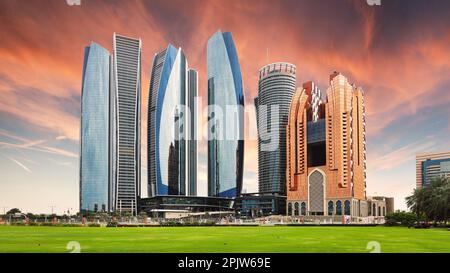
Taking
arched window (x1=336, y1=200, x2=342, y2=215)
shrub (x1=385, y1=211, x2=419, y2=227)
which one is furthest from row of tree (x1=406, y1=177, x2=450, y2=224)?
arched window (x1=336, y1=200, x2=342, y2=215)

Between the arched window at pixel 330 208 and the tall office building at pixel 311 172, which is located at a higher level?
the tall office building at pixel 311 172

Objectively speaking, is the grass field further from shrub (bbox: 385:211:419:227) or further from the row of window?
the row of window

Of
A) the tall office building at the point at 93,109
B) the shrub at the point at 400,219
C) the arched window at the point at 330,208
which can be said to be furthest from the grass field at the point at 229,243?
the arched window at the point at 330,208

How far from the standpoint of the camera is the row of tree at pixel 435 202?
18188 mm

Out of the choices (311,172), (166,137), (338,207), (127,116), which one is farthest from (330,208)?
(166,137)

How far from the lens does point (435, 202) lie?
19438mm

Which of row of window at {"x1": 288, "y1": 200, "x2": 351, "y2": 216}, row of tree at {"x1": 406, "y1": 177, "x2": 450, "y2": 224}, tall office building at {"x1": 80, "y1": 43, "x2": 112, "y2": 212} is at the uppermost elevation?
tall office building at {"x1": 80, "y1": 43, "x2": 112, "y2": 212}

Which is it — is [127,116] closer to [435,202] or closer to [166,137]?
[166,137]

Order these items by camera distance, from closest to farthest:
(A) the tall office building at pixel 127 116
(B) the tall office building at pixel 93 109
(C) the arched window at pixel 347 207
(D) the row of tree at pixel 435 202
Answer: (B) the tall office building at pixel 93 109
(D) the row of tree at pixel 435 202
(A) the tall office building at pixel 127 116
(C) the arched window at pixel 347 207

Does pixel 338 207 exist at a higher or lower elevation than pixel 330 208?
higher

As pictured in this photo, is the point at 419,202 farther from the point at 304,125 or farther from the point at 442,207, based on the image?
the point at 304,125

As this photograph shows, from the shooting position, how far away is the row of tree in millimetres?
18188

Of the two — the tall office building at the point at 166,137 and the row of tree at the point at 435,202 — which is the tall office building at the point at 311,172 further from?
the tall office building at the point at 166,137
